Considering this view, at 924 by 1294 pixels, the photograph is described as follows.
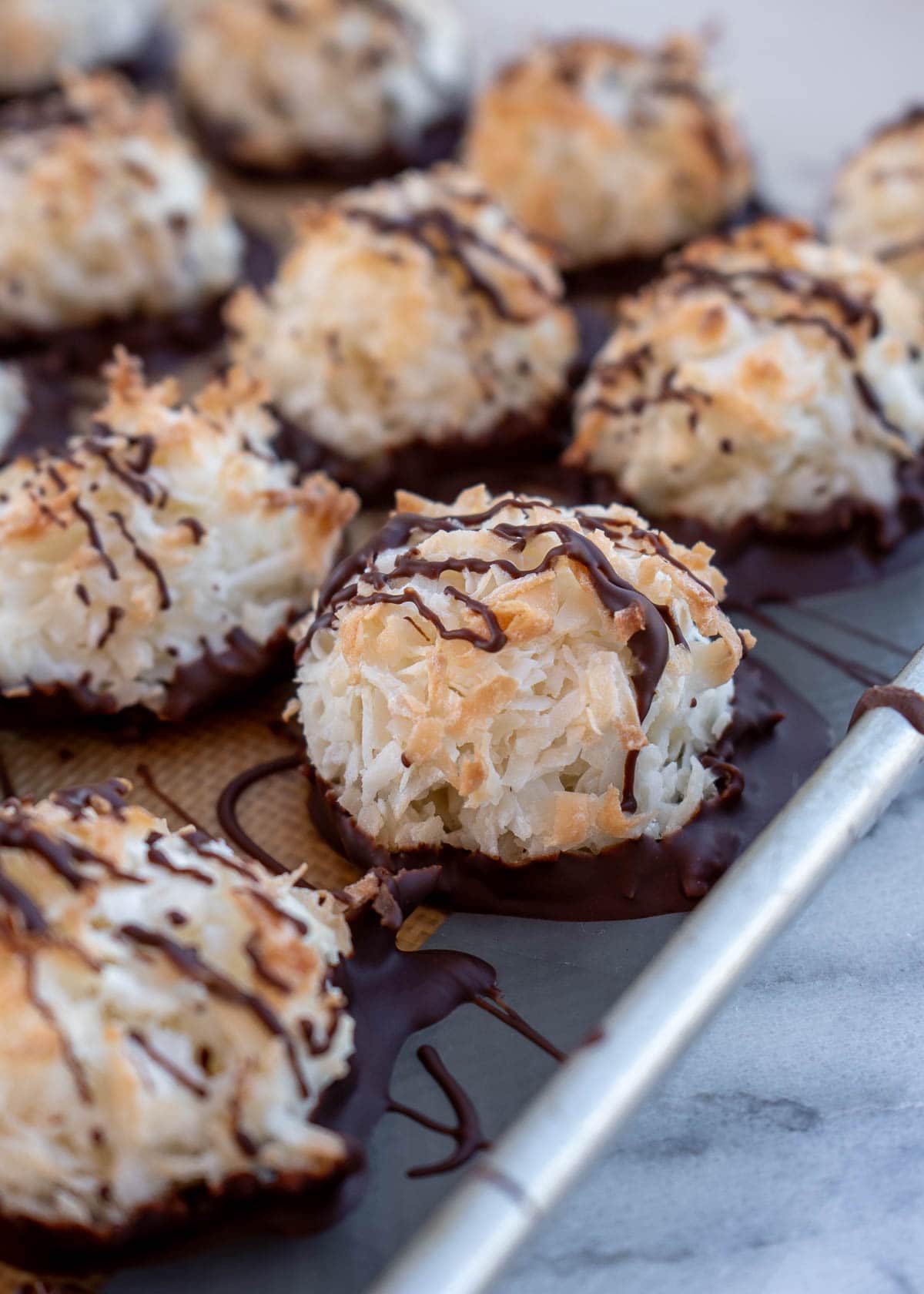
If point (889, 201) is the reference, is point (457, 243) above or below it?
below

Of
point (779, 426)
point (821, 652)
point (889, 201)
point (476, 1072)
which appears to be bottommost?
point (476, 1072)

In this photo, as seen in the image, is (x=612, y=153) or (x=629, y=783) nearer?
(x=629, y=783)

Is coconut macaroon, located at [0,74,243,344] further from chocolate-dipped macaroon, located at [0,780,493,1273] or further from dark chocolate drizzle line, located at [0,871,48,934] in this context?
dark chocolate drizzle line, located at [0,871,48,934]

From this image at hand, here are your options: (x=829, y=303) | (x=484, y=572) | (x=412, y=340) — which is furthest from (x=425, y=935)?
(x=829, y=303)

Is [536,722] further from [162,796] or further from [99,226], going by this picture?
[99,226]

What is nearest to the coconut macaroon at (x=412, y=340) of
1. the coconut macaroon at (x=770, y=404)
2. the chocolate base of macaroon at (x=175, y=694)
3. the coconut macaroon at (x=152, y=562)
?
the coconut macaroon at (x=770, y=404)

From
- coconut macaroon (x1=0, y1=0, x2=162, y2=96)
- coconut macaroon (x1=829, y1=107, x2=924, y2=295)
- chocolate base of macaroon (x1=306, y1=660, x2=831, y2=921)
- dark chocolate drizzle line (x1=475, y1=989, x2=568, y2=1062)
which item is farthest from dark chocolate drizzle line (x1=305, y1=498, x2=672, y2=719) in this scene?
coconut macaroon (x1=0, y1=0, x2=162, y2=96)
